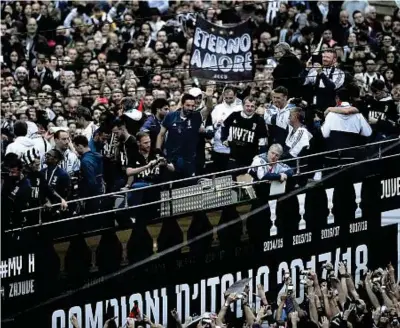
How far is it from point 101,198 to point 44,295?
1244mm

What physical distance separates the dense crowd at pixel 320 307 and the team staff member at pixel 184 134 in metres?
1.63

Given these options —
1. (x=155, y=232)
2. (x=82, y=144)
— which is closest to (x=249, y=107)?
(x=155, y=232)

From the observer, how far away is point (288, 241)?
24938 mm

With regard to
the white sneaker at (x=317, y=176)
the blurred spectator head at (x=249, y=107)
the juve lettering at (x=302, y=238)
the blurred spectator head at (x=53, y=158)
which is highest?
the blurred spectator head at (x=249, y=107)

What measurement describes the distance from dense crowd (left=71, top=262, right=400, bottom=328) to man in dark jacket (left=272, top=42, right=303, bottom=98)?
2106 millimetres

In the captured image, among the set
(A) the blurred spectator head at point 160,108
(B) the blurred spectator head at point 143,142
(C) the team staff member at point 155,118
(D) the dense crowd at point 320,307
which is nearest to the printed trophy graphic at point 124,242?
(D) the dense crowd at point 320,307

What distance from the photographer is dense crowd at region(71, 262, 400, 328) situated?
922 inches

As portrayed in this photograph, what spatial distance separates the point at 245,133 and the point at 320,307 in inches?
80.7

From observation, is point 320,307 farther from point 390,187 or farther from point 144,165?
point 144,165

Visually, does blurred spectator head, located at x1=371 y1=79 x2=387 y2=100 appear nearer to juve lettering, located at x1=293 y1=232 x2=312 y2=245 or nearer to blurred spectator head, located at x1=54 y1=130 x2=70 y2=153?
juve lettering, located at x1=293 y1=232 x2=312 y2=245

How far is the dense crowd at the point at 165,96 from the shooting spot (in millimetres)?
23828

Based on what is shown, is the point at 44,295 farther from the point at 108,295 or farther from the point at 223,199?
the point at 223,199

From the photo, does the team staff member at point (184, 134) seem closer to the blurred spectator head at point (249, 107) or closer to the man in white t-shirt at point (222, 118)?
the man in white t-shirt at point (222, 118)

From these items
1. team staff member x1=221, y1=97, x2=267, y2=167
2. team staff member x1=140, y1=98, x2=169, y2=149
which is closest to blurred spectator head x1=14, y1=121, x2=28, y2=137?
team staff member x1=140, y1=98, x2=169, y2=149
